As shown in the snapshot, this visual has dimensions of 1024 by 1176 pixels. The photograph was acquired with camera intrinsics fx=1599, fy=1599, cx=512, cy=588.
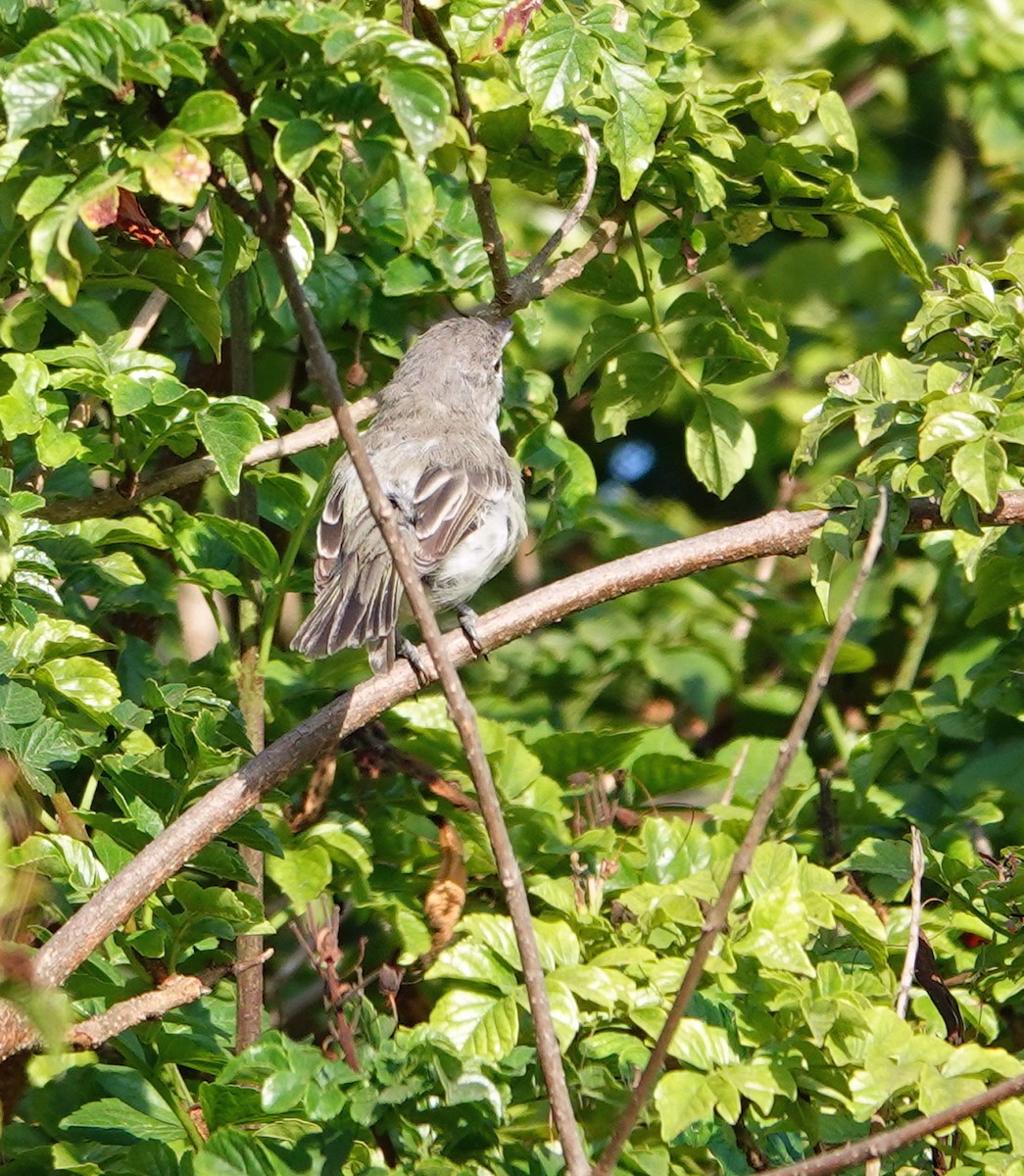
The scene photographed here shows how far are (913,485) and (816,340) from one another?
2.95 metres

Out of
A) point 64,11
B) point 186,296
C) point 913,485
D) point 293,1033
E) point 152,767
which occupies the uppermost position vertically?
point 64,11

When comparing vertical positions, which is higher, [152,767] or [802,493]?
[152,767]

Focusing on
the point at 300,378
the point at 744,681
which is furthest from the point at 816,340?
the point at 300,378

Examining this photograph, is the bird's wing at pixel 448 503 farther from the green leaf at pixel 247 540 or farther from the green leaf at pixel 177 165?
the green leaf at pixel 177 165

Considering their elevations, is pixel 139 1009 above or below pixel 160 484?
below

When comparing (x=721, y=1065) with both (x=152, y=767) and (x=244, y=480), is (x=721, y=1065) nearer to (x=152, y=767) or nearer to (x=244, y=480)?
(x=152, y=767)

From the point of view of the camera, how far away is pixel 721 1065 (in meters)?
2.54

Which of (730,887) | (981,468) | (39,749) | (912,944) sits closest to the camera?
(730,887)

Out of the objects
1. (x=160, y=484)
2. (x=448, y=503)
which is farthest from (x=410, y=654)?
(x=160, y=484)

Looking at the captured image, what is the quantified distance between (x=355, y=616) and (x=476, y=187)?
38.7 inches

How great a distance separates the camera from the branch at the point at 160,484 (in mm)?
3334

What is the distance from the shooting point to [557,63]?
9.21ft

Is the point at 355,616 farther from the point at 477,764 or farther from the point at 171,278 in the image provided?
the point at 477,764

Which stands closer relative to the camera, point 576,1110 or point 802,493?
point 576,1110
